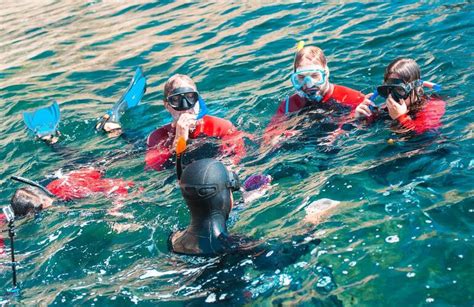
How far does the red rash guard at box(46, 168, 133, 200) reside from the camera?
538 centimetres

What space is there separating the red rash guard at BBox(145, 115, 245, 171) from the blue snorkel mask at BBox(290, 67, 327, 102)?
75 centimetres

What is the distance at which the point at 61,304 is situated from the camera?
3.68m

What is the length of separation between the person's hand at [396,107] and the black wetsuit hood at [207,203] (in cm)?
219

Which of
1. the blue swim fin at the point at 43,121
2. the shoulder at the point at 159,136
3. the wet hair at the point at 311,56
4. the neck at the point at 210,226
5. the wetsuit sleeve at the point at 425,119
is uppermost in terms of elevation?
the wet hair at the point at 311,56

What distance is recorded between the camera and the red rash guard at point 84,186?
5.38 m

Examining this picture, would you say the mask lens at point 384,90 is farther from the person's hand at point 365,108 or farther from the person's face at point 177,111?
the person's face at point 177,111

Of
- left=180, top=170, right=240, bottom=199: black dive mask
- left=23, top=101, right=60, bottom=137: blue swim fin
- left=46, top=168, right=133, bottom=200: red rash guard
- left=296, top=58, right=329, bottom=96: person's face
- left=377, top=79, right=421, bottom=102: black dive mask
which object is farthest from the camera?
left=23, top=101, right=60, bottom=137: blue swim fin

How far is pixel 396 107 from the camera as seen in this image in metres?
5.07

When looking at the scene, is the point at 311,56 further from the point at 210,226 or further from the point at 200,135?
the point at 210,226

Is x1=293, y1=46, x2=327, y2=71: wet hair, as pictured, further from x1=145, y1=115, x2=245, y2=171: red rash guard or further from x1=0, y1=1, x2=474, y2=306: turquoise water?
x1=145, y1=115, x2=245, y2=171: red rash guard

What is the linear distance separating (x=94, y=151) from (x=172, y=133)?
1.19 metres

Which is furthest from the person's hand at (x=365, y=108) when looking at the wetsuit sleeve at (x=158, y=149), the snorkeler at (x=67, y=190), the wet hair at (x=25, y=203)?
the wet hair at (x=25, y=203)

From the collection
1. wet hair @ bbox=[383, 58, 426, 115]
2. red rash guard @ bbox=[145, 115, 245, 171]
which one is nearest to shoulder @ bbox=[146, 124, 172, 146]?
red rash guard @ bbox=[145, 115, 245, 171]

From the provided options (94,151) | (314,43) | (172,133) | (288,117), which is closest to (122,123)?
(94,151)
